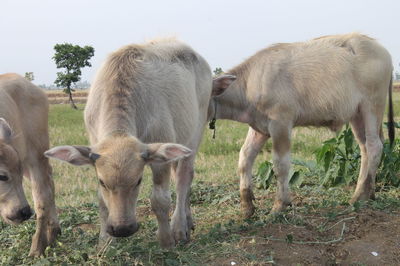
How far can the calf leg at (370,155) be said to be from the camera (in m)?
6.36

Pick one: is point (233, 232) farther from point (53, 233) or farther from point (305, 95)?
point (305, 95)

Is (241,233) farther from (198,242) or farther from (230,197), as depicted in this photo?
(230,197)

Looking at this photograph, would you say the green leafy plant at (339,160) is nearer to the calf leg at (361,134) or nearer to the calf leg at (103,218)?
the calf leg at (361,134)

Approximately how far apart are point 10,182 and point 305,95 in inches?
140

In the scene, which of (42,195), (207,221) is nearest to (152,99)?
(42,195)

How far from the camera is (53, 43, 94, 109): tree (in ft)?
160

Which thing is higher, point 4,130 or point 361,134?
point 4,130

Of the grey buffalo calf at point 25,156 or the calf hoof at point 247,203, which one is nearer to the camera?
the grey buffalo calf at point 25,156

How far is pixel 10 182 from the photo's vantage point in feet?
15.7

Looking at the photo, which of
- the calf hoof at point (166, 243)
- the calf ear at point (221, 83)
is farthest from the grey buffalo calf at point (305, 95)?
the calf hoof at point (166, 243)

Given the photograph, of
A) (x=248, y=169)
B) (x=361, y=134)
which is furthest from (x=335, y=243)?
(x=361, y=134)

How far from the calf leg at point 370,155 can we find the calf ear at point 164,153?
10.6ft

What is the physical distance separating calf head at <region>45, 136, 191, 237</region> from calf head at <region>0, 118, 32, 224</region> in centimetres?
110

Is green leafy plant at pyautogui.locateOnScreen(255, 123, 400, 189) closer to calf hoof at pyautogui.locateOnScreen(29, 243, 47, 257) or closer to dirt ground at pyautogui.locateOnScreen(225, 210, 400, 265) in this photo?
dirt ground at pyautogui.locateOnScreen(225, 210, 400, 265)
